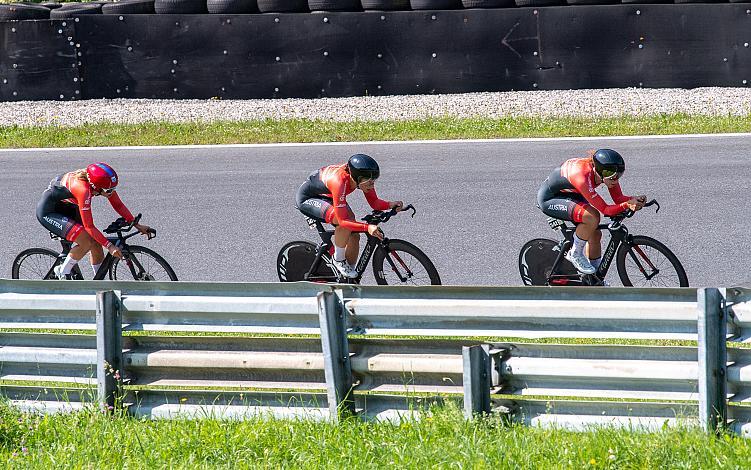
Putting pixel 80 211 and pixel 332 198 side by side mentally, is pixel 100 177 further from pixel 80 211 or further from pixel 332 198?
pixel 332 198

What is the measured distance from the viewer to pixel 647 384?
5.49m

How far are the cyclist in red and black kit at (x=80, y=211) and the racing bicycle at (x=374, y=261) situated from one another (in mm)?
1314

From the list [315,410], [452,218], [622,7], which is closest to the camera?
[315,410]

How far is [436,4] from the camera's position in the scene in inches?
625

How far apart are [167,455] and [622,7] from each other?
11.5 metres

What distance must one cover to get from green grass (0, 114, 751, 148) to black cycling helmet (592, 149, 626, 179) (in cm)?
613

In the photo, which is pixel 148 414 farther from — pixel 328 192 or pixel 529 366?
pixel 328 192

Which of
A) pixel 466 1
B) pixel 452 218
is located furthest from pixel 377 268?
pixel 466 1

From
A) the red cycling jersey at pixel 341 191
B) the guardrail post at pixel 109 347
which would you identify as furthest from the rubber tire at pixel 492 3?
the guardrail post at pixel 109 347

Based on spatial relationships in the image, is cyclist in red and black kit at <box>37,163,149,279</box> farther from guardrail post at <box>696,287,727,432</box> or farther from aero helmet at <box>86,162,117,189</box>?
guardrail post at <box>696,287,727,432</box>

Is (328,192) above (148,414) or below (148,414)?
above

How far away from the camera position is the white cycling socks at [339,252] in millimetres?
9281

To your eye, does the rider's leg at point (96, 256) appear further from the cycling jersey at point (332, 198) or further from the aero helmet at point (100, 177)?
the cycling jersey at point (332, 198)

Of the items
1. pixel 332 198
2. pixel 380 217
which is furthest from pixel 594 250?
pixel 332 198
